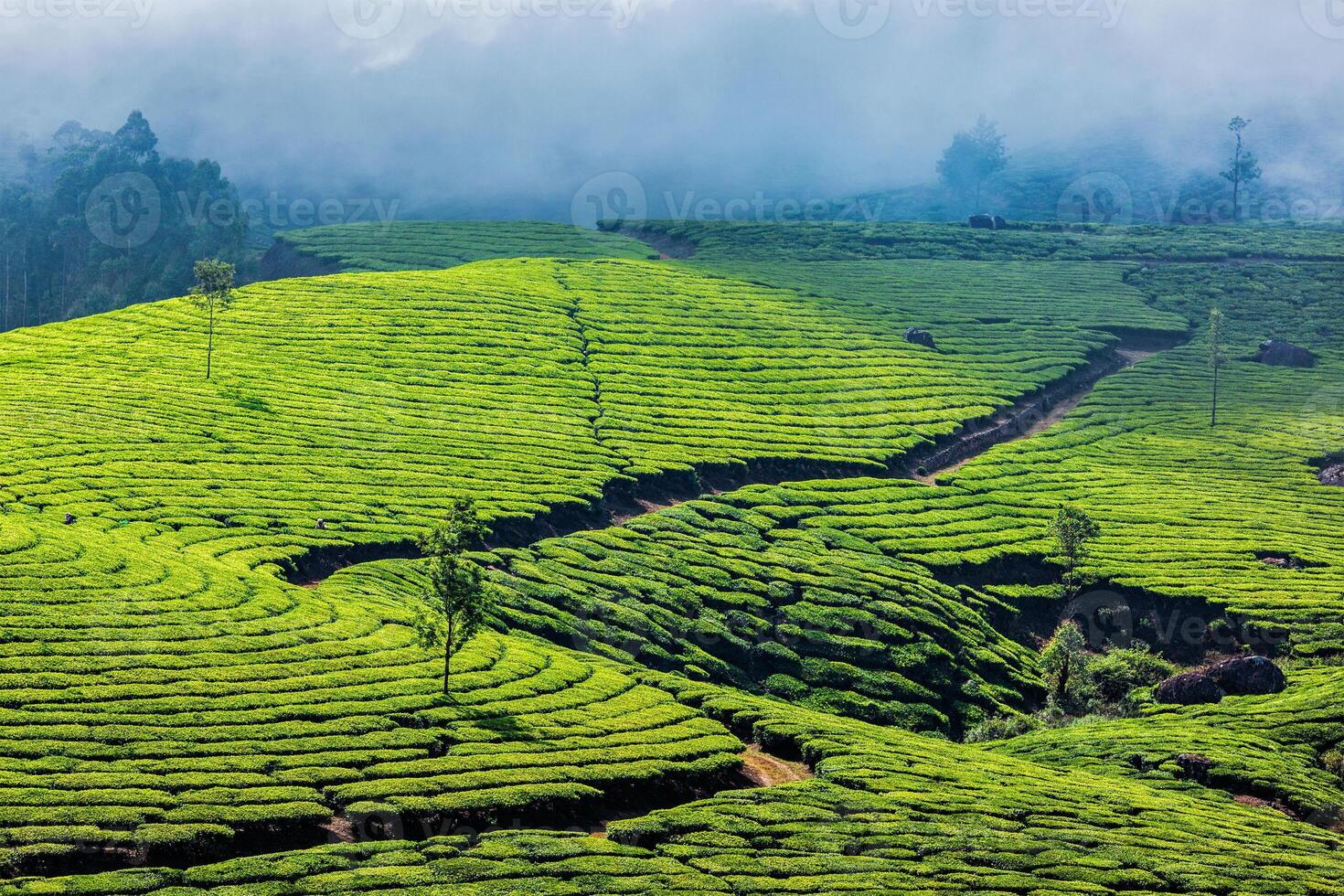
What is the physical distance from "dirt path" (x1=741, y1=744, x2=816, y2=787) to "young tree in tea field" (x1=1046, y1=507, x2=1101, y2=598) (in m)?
24.5

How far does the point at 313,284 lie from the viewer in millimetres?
98625

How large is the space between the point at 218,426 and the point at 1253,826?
159 ft

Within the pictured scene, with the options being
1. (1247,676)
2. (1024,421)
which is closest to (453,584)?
(1247,676)

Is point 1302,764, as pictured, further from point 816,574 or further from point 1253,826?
point 816,574

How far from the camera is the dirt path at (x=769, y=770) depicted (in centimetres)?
4228

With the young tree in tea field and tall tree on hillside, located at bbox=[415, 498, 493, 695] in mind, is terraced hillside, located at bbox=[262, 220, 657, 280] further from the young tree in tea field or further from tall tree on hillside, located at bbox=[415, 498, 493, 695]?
tall tree on hillside, located at bbox=[415, 498, 493, 695]

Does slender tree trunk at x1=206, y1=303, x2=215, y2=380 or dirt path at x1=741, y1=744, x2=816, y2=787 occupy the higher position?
slender tree trunk at x1=206, y1=303, x2=215, y2=380

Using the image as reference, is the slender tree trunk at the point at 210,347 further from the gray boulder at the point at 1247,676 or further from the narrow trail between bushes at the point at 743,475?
the gray boulder at the point at 1247,676

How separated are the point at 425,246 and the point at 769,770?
309ft

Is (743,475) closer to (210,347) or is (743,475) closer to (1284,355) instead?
(210,347)

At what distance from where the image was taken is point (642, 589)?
56438 millimetres

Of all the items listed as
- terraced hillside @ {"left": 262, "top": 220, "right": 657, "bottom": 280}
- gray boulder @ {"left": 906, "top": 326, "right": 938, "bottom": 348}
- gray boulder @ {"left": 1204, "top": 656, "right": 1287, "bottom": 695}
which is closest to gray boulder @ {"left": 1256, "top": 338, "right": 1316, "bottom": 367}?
gray boulder @ {"left": 906, "top": 326, "right": 938, "bottom": 348}

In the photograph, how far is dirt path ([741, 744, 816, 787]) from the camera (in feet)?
139

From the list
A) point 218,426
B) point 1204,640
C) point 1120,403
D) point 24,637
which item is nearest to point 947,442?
point 1120,403
